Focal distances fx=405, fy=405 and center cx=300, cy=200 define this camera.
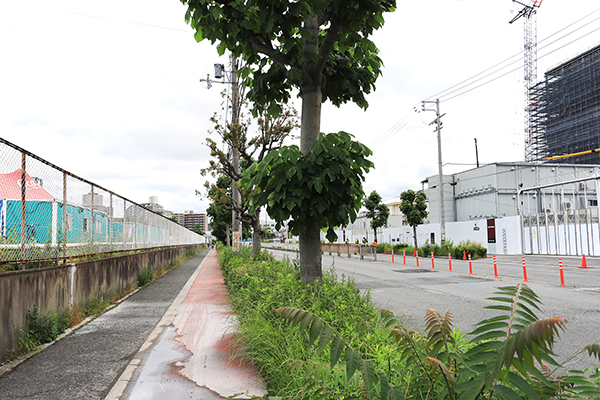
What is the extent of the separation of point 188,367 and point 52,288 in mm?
3242

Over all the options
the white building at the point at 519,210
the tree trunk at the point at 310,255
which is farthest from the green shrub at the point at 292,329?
the white building at the point at 519,210

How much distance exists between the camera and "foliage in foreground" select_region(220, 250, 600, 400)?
1.57 metres

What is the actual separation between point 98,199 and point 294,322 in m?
9.79

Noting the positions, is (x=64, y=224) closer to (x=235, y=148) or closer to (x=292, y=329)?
(x=292, y=329)

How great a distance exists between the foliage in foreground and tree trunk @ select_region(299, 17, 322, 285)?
11.3 inches

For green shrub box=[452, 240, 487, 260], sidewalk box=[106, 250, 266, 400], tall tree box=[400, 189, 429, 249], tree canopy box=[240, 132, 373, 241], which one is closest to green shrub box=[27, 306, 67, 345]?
sidewalk box=[106, 250, 266, 400]

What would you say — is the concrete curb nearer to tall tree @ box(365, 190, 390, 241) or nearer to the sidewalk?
the sidewalk

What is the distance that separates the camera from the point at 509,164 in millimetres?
45438

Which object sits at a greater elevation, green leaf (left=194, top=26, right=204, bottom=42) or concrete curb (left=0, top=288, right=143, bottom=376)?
green leaf (left=194, top=26, right=204, bottom=42)

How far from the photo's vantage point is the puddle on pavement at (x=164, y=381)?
13.5 feet

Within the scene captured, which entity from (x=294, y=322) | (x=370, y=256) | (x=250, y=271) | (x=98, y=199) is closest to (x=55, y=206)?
(x=98, y=199)

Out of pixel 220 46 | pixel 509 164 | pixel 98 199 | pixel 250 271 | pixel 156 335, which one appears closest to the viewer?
pixel 220 46

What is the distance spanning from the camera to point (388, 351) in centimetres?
370

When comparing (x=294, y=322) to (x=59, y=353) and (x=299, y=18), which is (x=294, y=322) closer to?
(x=299, y=18)
